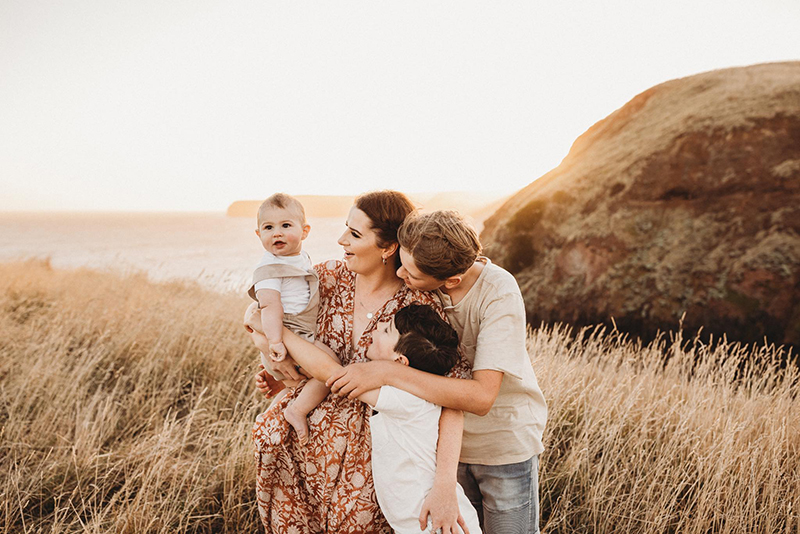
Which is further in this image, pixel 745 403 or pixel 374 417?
pixel 745 403

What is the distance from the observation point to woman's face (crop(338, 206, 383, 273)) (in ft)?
6.47

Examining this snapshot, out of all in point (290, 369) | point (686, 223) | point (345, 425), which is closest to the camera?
point (345, 425)

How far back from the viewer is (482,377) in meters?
1.77

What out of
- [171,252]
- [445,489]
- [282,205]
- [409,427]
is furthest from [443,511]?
[171,252]

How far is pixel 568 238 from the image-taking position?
19.3 feet

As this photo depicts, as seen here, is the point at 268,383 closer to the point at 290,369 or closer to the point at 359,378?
the point at 290,369

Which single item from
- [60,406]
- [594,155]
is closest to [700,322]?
[594,155]

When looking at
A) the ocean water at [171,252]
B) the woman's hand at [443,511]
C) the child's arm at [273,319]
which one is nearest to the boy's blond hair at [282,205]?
the child's arm at [273,319]

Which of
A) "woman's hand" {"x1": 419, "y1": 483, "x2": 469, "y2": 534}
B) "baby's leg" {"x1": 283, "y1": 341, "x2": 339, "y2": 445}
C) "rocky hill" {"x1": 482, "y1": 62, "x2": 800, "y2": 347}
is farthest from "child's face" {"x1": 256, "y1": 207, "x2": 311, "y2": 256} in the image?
"rocky hill" {"x1": 482, "y1": 62, "x2": 800, "y2": 347}

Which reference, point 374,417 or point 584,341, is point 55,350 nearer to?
point 374,417

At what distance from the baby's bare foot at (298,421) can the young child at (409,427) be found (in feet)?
1.02

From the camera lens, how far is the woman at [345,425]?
1822mm

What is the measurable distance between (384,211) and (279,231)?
58 centimetres

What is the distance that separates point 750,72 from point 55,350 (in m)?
8.45
